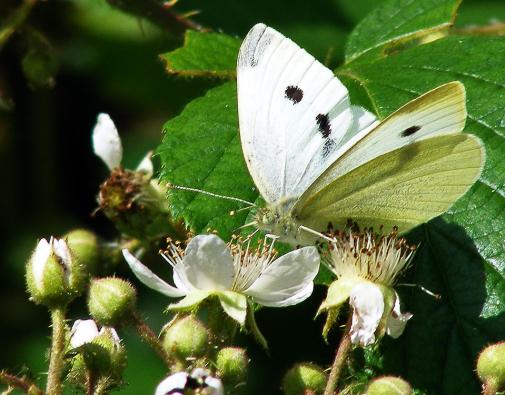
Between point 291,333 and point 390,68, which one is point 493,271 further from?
point 291,333

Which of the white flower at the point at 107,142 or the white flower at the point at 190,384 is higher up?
the white flower at the point at 107,142

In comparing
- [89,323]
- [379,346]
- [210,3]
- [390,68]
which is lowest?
[379,346]

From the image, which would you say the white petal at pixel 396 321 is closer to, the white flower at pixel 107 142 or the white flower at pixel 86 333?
the white flower at pixel 86 333

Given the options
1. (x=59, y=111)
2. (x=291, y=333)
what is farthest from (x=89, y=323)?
(x=59, y=111)

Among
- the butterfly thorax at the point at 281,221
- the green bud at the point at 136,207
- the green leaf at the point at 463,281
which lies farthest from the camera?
the green bud at the point at 136,207

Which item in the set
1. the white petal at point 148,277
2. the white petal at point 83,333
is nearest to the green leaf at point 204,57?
the white petal at point 148,277

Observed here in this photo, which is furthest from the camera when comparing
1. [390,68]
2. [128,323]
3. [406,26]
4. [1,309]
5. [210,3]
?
[1,309]
